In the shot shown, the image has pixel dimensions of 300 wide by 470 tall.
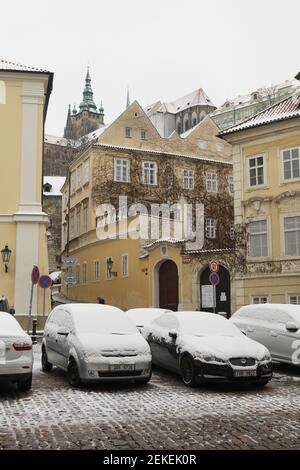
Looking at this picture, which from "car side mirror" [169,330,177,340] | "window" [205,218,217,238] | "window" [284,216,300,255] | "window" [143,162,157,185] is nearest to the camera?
"car side mirror" [169,330,177,340]

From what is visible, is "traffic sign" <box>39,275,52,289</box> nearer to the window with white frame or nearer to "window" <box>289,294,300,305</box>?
"window" <box>289,294,300,305</box>

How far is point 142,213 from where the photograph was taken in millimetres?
34312

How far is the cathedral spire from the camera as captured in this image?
140 metres

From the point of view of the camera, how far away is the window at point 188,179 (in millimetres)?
44781

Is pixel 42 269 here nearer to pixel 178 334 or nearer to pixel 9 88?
pixel 9 88

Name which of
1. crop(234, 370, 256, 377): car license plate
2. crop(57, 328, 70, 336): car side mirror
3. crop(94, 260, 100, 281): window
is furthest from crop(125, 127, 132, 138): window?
crop(234, 370, 256, 377): car license plate

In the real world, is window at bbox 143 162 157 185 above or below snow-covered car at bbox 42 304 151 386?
above

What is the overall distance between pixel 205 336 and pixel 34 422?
5104 millimetres

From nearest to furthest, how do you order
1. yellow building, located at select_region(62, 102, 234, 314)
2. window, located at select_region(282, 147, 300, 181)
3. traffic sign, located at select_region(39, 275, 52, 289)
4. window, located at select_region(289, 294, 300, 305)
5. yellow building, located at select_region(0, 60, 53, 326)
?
traffic sign, located at select_region(39, 275, 52, 289) → yellow building, located at select_region(0, 60, 53, 326) → window, located at select_region(289, 294, 300, 305) → window, located at select_region(282, 147, 300, 181) → yellow building, located at select_region(62, 102, 234, 314)

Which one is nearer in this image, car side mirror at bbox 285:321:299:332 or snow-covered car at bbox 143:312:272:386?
snow-covered car at bbox 143:312:272:386

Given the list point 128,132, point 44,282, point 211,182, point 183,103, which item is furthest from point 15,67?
point 183,103

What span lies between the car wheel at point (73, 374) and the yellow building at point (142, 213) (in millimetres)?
16369

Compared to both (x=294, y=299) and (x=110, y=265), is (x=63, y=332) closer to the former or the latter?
(x=294, y=299)

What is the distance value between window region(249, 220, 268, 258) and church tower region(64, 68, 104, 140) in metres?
112
